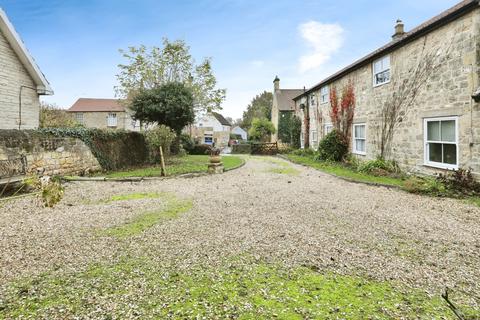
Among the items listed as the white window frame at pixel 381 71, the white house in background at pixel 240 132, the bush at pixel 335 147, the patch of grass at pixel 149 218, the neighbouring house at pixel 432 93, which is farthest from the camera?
the white house in background at pixel 240 132

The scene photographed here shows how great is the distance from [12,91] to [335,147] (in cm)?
1608

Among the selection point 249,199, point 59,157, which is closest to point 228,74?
point 59,157

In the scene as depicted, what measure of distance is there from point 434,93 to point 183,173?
974 centimetres

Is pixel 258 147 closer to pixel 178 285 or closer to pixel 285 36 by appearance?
pixel 285 36

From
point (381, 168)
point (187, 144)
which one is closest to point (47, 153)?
point (381, 168)

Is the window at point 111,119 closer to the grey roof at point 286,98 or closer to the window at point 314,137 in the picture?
the grey roof at point 286,98

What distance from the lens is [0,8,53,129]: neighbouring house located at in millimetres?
10461

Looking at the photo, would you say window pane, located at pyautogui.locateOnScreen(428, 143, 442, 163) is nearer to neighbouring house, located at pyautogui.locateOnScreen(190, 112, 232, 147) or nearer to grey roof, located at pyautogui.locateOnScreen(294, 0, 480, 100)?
grey roof, located at pyautogui.locateOnScreen(294, 0, 480, 100)

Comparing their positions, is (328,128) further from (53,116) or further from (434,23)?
(53,116)

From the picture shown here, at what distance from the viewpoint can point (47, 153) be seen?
353 inches

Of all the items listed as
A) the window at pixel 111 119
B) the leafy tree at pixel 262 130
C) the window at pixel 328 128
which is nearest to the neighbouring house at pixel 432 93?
the window at pixel 328 128

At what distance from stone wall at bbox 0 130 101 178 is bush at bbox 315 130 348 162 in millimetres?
12041

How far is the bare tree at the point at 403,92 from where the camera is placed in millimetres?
8547

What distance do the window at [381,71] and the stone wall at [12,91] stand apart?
16.4m
